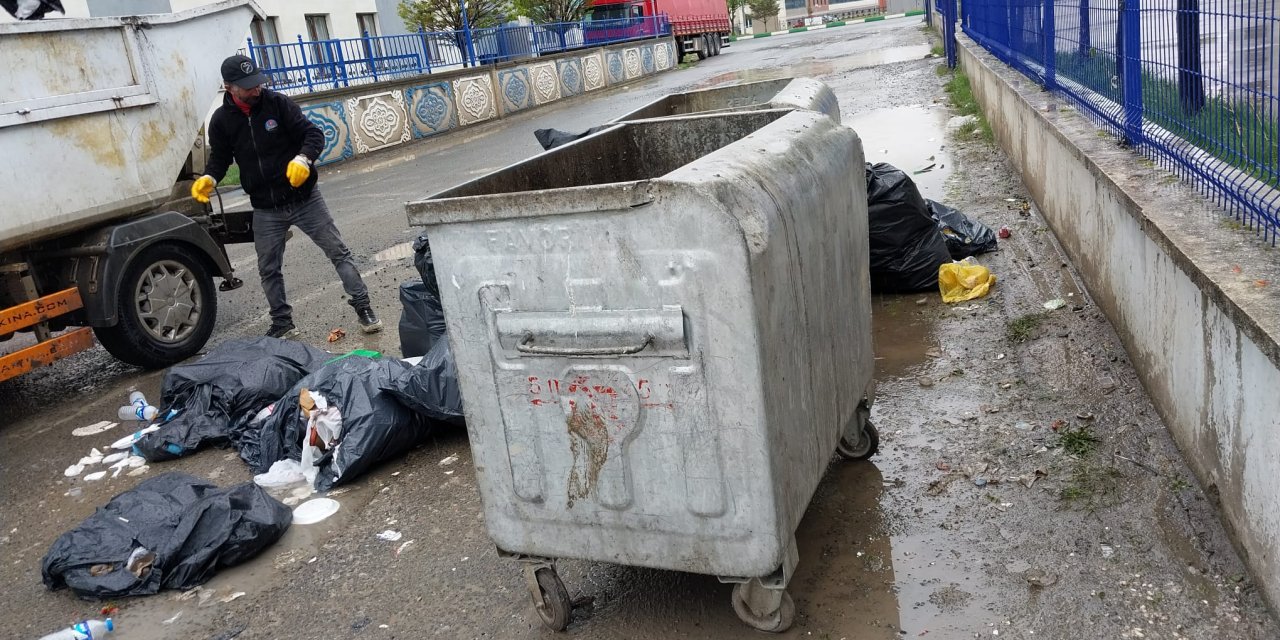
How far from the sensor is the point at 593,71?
28.4 metres

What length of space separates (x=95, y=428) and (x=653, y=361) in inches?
164

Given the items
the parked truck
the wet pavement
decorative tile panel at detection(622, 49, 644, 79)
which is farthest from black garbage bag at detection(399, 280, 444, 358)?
the parked truck

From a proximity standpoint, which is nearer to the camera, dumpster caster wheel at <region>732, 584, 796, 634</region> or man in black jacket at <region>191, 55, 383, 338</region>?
dumpster caster wheel at <region>732, 584, 796, 634</region>

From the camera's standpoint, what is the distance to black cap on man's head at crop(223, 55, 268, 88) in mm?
6121

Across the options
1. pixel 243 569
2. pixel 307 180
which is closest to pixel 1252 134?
pixel 243 569

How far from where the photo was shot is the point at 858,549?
3.21m

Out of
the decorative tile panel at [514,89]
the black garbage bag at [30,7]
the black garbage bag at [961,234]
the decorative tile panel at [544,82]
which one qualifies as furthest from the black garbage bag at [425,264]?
the decorative tile panel at [544,82]

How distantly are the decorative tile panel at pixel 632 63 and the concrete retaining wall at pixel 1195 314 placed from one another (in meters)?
26.5

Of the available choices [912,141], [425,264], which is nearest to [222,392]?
[425,264]

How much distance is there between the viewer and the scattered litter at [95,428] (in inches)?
211

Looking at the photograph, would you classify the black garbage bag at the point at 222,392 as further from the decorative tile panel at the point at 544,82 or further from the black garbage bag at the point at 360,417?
the decorative tile panel at the point at 544,82

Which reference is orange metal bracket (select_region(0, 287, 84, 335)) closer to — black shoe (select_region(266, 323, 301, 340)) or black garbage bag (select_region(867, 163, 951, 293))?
black shoe (select_region(266, 323, 301, 340))

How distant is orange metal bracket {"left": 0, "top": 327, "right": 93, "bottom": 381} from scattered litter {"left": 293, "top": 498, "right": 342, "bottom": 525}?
2386 millimetres

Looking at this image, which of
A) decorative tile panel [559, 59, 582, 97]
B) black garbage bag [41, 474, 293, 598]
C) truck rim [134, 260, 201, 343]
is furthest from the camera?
decorative tile panel [559, 59, 582, 97]
